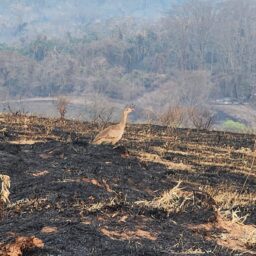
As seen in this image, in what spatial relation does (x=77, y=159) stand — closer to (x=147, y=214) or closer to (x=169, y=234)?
(x=147, y=214)

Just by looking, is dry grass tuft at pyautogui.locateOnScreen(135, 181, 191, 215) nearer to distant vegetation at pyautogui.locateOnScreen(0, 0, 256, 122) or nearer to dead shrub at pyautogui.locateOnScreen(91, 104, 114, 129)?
dead shrub at pyautogui.locateOnScreen(91, 104, 114, 129)

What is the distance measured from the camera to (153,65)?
490 feet

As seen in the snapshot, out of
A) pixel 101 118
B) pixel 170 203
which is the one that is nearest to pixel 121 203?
pixel 170 203

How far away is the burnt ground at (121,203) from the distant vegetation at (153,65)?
94.2 metres

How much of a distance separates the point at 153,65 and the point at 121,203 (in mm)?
142172

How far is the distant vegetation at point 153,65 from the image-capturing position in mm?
125562

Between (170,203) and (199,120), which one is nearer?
(170,203)

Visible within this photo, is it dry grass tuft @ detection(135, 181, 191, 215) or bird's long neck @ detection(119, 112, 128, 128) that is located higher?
bird's long neck @ detection(119, 112, 128, 128)

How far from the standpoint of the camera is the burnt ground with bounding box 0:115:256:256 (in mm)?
6297

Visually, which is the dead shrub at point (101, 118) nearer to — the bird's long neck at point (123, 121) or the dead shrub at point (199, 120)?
the dead shrub at point (199, 120)

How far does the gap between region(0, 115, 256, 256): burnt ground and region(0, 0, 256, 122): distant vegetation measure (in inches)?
3707

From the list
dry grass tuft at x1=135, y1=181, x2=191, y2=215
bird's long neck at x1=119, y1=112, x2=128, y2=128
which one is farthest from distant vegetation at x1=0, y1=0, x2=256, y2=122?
dry grass tuft at x1=135, y1=181, x2=191, y2=215

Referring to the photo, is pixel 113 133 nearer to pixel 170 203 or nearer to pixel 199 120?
pixel 170 203

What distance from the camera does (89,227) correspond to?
6535 mm
